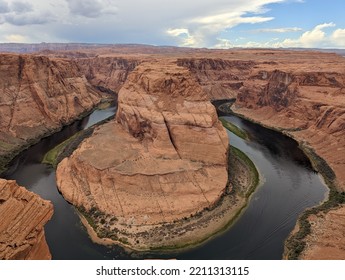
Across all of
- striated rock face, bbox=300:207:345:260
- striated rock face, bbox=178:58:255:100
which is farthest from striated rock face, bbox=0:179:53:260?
striated rock face, bbox=178:58:255:100

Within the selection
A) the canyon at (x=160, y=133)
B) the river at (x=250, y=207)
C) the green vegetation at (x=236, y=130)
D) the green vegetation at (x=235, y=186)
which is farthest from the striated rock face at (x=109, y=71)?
the green vegetation at (x=235, y=186)

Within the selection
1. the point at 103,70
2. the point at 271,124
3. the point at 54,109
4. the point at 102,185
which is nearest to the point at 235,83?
the point at 271,124

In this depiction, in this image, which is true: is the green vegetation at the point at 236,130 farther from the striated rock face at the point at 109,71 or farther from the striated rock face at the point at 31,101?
the striated rock face at the point at 109,71

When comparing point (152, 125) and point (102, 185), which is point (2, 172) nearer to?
point (102, 185)

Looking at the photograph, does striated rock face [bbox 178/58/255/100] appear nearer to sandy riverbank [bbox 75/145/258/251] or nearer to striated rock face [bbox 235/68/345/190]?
striated rock face [bbox 235/68/345/190]

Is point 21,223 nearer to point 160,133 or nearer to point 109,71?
point 160,133
